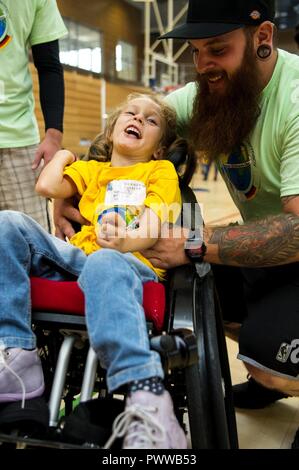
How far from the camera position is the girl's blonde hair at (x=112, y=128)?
168cm

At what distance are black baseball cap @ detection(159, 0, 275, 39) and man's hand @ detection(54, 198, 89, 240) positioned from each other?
23.2 inches

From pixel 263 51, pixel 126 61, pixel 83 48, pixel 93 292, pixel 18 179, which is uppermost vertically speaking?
pixel 263 51

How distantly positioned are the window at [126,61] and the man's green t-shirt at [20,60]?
538 inches

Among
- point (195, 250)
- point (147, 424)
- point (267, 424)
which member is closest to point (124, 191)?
point (195, 250)

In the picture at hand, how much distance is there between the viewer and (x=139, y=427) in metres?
0.89

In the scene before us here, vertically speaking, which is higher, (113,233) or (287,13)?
(113,233)

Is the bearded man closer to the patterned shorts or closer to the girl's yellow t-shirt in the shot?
the girl's yellow t-shirt

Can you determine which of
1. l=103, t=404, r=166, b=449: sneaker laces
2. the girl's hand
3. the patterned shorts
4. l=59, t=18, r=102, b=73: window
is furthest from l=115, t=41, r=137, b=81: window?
l=103, t=404, r=166, b=449: sneaker laces

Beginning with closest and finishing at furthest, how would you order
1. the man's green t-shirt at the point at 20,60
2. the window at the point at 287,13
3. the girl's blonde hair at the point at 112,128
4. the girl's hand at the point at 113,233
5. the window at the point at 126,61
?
the girl's hand at the point at 113,233, the girl's blonde hair at the point at 112,128, the man's green t-shirt at the point at 20,60, the window at the point at 287,13, the window at the point at 126,61

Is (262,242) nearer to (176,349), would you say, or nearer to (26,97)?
(176,349)

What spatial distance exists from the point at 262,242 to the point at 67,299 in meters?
0.60

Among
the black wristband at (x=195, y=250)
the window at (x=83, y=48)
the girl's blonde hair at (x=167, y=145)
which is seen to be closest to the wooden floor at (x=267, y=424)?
the girl's blonde hair at (x=167, y=145)

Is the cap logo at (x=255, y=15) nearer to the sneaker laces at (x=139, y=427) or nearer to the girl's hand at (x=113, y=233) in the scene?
the girl's hand at (x=113, y=233)
